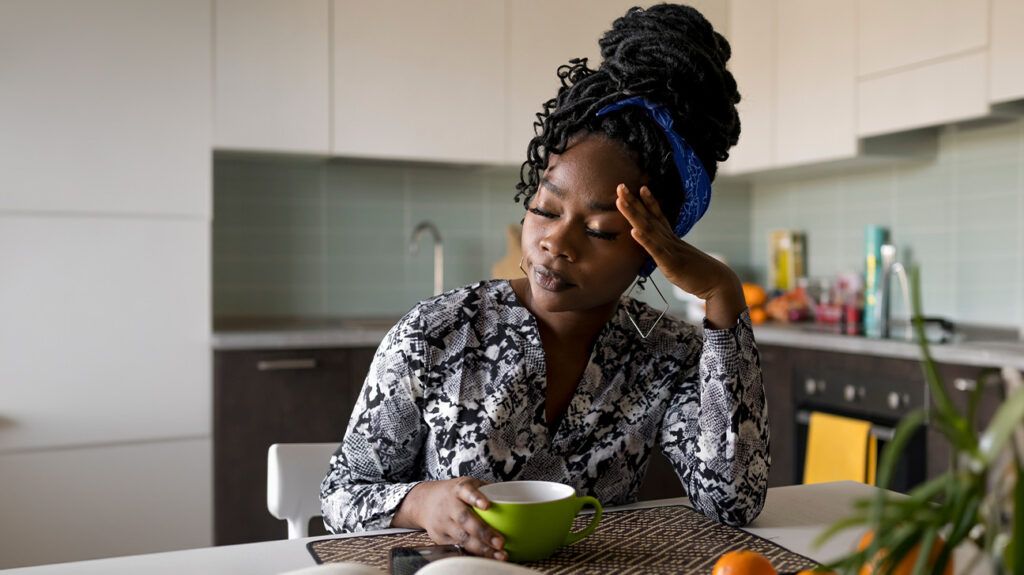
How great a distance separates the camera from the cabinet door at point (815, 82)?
3.20 meters

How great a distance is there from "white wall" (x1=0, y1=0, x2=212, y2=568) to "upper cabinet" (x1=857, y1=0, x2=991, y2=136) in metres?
2.13

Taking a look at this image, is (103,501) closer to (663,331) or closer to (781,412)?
(663,331)

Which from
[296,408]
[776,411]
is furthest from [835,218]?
[296,408]

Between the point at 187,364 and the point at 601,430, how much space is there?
1.90 m

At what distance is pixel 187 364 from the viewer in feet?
9.36

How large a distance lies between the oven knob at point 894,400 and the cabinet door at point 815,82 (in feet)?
2.99

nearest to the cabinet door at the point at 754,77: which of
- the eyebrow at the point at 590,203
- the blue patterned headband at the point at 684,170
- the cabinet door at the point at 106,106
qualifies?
the cabinet door at the point at 106,106

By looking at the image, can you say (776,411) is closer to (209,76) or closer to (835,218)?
(835,218)

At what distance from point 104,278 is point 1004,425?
273 centimetres

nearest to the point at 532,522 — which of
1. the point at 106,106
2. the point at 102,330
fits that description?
the point at 102,330

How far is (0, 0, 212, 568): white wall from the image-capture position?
2.66 meters

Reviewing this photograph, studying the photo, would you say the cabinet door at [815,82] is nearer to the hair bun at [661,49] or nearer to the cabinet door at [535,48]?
the cabinet door at [535,48]

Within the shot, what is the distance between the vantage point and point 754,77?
3678mm

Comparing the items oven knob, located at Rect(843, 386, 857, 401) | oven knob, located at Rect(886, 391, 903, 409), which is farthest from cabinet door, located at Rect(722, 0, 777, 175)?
oven knob, located at Rect(886, 391, 903, 409)
